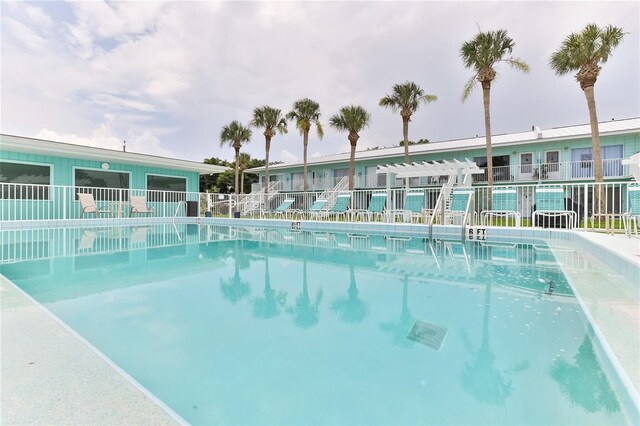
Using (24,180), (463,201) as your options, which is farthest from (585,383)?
(24,180)

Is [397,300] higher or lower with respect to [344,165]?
lower

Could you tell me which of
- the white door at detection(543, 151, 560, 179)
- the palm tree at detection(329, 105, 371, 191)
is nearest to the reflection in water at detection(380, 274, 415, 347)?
the palm tree at detection(329, 105, 371, 191)

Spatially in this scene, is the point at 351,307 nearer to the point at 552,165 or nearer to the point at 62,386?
the point at 62,386

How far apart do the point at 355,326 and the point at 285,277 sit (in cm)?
177

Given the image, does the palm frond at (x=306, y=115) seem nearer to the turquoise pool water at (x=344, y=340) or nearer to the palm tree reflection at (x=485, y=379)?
the turquoise pool water at (x=344, y=340)

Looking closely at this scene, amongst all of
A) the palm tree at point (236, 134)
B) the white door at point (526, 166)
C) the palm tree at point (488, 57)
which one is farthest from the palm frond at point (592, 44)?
the palm tree at point (236, 134)

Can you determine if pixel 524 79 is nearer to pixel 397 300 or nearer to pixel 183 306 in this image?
pixel 397 300

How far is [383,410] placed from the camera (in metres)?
1.40

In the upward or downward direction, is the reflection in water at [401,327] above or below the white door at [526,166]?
below

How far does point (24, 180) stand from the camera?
12.2 metres

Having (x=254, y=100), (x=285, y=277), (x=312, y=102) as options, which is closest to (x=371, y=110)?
(x=312, y=102)

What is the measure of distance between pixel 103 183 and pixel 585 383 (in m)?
16.5

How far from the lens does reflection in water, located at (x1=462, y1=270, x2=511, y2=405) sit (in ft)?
4.95

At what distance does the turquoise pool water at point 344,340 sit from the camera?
143 cm
